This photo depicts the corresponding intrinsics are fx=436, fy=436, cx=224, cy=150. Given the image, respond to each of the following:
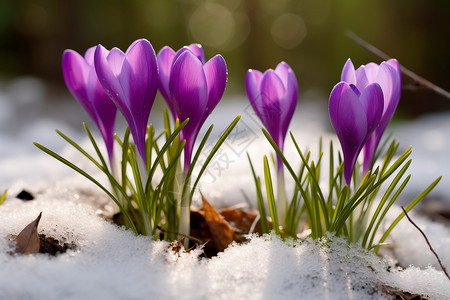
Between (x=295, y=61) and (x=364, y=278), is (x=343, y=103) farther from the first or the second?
(x=295, y=61)

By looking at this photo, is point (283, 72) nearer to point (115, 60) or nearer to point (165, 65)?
point (165, 65)

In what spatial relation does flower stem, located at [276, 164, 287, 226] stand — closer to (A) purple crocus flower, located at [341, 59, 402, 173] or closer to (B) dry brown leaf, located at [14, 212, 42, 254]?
(A) purple crocus flower, located at [341, 59, 402, 173]

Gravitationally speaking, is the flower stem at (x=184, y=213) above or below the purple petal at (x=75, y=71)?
below

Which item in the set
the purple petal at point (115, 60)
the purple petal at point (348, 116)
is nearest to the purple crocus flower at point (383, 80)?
the purple petal at point (348, 116)

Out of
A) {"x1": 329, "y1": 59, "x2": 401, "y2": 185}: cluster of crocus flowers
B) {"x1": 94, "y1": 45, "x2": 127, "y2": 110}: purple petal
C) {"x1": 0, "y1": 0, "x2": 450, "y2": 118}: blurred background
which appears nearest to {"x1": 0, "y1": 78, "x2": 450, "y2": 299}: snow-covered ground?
{"x1": 329, "y1": 59, "x2": 401, "y2": 185}: cluster of crocus flowers

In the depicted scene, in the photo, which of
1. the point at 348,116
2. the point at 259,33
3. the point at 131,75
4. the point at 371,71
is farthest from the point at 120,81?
the point at 259,33

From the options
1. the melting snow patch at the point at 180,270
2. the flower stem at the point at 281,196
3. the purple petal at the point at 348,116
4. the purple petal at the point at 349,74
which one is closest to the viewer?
the melting snow patch at the point at 180,270

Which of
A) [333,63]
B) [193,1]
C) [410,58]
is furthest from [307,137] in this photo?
[193,1]

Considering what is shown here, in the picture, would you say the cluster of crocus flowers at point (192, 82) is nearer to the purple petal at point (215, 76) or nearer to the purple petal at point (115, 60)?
the purple petal at point (215, 76)
